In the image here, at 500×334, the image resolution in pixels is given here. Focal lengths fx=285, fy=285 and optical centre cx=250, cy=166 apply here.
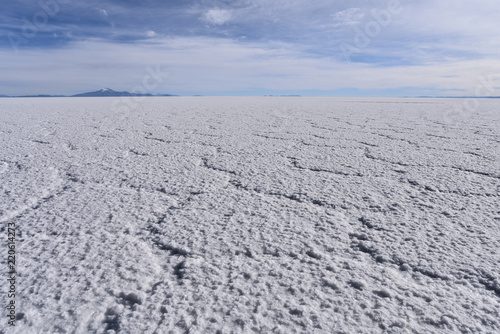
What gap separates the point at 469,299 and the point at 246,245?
0.49 m

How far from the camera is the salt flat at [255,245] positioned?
1.73ft

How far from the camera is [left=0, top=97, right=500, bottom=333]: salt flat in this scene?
53 cm

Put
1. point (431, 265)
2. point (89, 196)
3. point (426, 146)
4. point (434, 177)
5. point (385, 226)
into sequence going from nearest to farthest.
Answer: point (431, 265) < point (385, 226) < point (89, 196) < point (434, 177) < point (426, 146)

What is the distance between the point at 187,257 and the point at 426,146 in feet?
6.33

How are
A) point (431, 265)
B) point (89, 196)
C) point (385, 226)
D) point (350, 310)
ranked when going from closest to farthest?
point (350, 310) < point (431, 265) < point (385, 226) < point (89, 196)

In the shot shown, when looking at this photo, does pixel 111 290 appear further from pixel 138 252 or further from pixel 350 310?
pixel 350 310

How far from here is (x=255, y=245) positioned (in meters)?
0.76

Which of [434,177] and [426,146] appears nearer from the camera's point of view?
[434,177]

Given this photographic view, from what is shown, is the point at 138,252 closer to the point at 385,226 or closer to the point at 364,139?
the point at 385,226

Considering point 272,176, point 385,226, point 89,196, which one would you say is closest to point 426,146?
point 272,176

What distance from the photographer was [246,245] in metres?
0.76

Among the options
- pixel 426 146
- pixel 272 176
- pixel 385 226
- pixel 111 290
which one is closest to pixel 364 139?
pixel 426 146

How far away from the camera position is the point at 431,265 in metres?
0.66

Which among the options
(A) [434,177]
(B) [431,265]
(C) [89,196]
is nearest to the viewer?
(B) [431,265]
